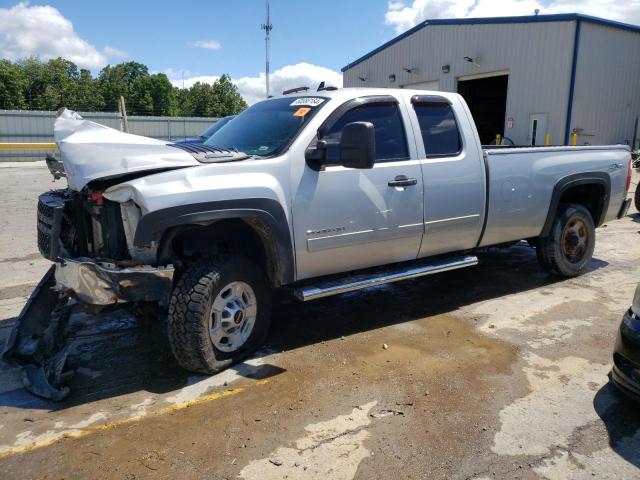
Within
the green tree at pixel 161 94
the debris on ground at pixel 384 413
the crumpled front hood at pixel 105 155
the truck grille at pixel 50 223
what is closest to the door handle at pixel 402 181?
the crumpled front hood at pixel 105 155

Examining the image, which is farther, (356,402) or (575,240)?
(575,240)

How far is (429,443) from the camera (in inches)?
120

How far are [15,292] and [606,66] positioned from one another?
19.1 m

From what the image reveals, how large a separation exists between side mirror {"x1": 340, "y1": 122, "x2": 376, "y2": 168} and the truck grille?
2069 mm

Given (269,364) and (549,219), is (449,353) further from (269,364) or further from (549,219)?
(549,219)

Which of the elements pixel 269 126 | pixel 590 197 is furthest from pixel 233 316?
pixel 590 197

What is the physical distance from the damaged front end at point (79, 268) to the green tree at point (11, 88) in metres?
57.2

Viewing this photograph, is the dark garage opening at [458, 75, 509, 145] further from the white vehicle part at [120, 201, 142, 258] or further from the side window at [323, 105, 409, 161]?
the white vehicle part at [120, 201, 142, 258]

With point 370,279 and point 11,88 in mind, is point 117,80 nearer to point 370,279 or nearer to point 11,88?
point 11,88

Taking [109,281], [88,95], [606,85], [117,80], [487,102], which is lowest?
[109,281]

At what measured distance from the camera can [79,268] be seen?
3330mm

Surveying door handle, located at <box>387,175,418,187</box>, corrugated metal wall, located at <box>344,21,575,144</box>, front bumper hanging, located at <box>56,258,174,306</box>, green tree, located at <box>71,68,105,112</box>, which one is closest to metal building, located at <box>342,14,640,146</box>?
corrugated metal wall, located at <box>344,21,575,144</box>

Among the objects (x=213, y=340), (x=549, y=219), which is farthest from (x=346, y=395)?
(x=549, y=219)

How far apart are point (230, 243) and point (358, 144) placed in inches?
49.1
